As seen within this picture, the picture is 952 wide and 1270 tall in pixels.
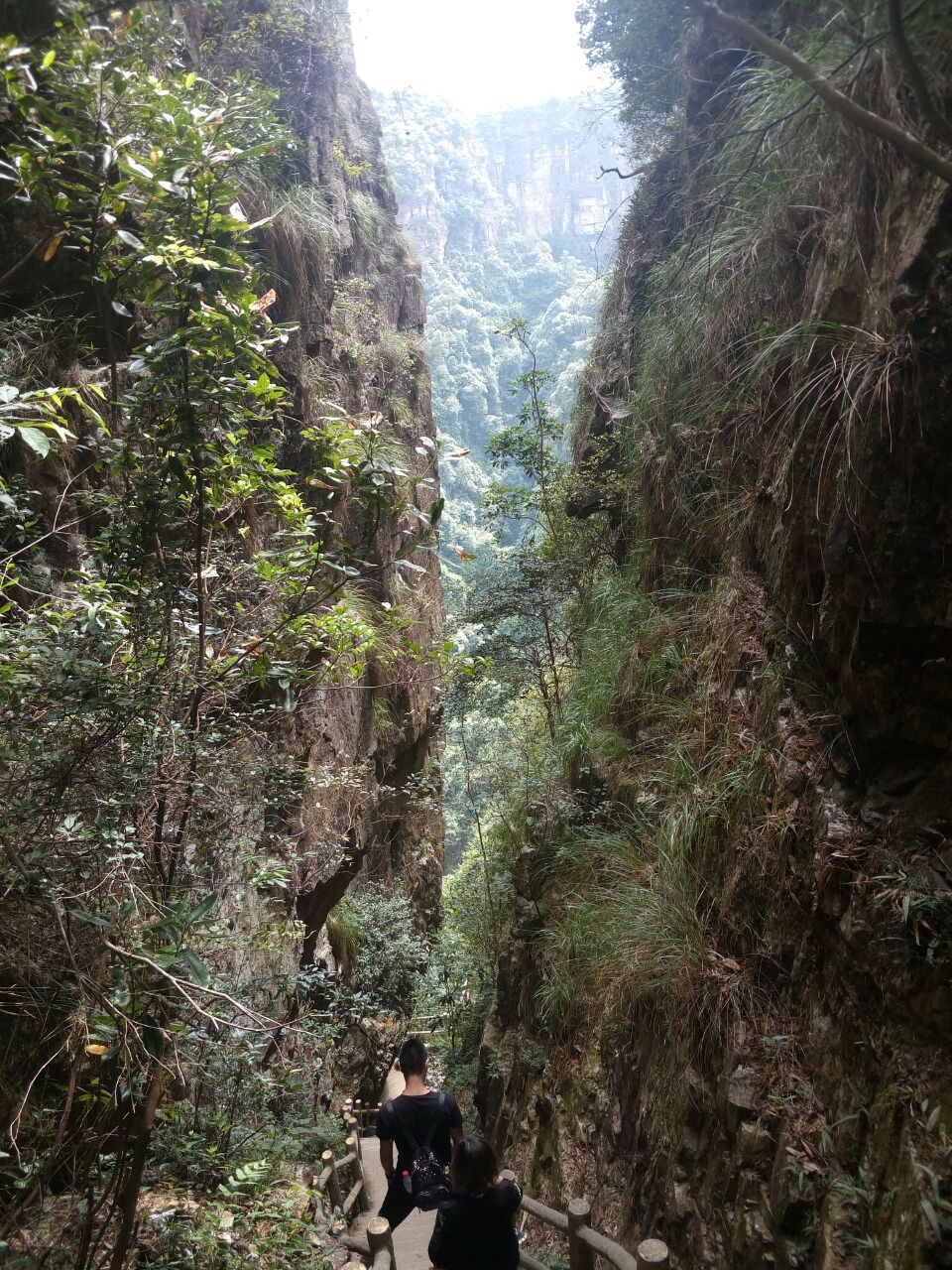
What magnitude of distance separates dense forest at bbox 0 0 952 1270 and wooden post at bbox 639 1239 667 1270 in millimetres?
358

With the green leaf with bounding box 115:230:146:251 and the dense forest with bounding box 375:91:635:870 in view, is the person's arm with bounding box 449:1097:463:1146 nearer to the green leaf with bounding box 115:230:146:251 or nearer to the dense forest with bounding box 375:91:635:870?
the green leaf with bounding box 115:230:146:251

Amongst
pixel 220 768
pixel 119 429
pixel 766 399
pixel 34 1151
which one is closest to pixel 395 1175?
pixel 34 1151

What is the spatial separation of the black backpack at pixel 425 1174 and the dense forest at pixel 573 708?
2.28ft

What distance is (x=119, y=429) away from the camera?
367 cm

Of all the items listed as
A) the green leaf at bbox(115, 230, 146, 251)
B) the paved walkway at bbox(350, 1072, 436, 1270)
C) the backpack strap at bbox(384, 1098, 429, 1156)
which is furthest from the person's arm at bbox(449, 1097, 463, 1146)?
the green leaf at bbox(115, 230, 146, 251)

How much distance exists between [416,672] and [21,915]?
21.0ft

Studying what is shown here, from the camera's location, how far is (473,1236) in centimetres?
243

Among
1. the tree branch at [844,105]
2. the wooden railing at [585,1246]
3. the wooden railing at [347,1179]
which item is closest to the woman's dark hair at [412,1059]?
the wooden railing at [585,1246]

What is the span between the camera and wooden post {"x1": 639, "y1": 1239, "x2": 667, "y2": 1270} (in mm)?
2621

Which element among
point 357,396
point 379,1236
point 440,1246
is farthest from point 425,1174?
point 357,396

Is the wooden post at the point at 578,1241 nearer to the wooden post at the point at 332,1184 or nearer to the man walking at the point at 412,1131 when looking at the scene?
the man walking at the point at 412,1131

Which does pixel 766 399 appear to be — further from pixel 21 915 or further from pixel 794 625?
pixel 21 915

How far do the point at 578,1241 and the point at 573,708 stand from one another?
12.9 feet

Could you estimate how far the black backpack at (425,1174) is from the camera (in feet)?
10.0
